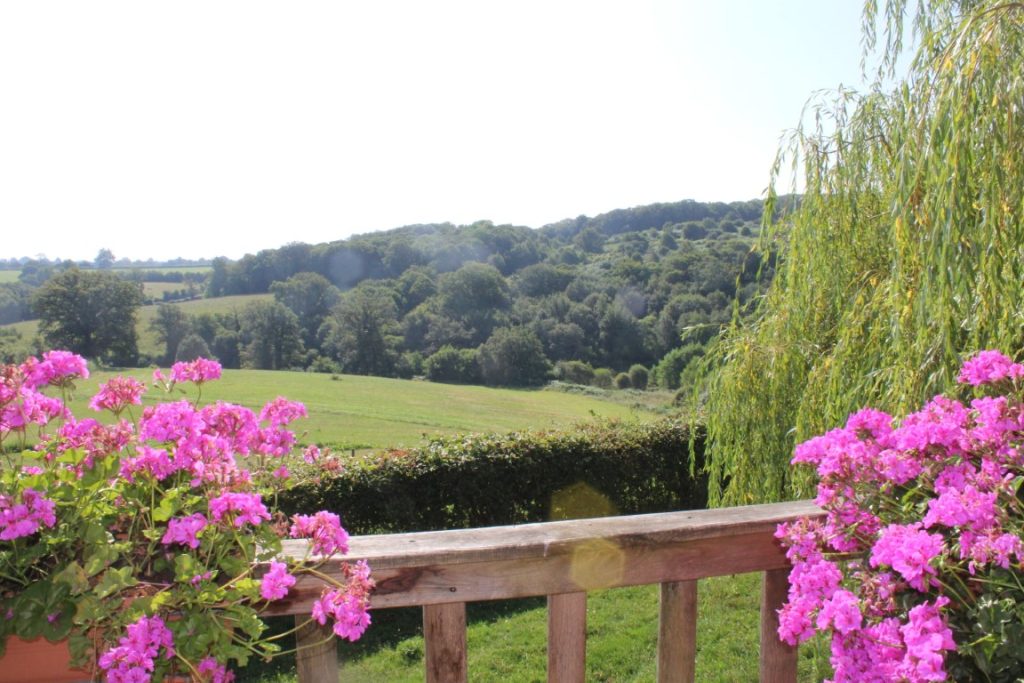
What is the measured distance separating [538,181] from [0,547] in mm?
28981

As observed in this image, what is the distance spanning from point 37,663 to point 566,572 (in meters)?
0.80

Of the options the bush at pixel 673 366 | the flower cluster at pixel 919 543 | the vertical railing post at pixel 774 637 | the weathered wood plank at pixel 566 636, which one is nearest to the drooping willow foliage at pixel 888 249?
the flower cluster at pixel 919 543

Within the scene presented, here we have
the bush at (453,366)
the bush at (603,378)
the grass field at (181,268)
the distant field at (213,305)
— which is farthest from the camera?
the grass field at (181,268)

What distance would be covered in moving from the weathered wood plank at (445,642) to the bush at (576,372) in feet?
116

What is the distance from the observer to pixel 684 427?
26.5 feet

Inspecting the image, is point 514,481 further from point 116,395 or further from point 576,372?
point 576,372

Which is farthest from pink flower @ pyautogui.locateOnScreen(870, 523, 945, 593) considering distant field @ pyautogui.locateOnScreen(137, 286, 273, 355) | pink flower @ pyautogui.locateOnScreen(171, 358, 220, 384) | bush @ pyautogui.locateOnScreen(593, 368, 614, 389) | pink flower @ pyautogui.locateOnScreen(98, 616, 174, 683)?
bush @ pyautogui.locateOnScreen(593, 368, 614, 389)

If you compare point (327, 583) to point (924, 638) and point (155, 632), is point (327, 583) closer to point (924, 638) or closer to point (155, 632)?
point (155, 632)

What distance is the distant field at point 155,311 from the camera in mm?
20733

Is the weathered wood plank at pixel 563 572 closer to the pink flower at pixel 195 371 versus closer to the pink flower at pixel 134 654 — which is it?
the pink flower at pixel 134 654

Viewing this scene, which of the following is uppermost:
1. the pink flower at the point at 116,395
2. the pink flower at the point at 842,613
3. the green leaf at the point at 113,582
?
the pink flower at the point at 116,395

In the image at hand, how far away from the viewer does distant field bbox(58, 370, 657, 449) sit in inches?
854

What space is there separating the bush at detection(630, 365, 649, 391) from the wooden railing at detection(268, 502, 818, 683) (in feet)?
109

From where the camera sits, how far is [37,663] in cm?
98
